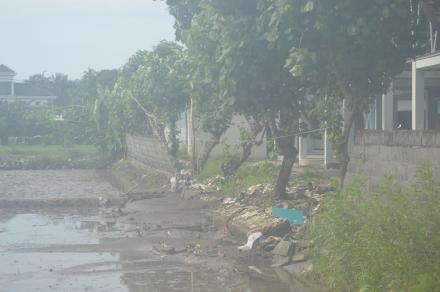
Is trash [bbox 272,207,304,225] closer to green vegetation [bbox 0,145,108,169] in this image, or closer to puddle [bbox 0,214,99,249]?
puddle [bbox 0,214,99,249]

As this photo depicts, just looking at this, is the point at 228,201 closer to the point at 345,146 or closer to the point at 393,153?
the point at 345,146

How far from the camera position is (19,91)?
285 feet

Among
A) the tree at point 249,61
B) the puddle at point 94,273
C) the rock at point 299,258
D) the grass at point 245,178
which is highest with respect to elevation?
the tree at point 249,61

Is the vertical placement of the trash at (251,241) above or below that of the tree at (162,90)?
below

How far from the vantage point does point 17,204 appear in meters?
23.4

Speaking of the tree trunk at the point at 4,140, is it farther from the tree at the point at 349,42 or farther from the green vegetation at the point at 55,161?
the tree at the point at 349,42

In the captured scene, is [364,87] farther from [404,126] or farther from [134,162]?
[134,162]

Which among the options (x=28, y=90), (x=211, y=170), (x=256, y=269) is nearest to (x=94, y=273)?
(x=256, y=269)

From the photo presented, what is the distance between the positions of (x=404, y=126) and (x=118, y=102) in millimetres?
16953

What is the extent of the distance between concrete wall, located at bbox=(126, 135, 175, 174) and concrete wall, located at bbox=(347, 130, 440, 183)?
16.9 metres

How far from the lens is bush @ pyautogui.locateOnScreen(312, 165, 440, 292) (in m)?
8.61

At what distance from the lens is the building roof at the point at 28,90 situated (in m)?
86.5

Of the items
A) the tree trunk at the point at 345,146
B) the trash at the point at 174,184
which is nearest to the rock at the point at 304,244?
the tree trunk at the point at 345,146

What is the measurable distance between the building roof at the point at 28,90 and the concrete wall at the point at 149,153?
156 feet
